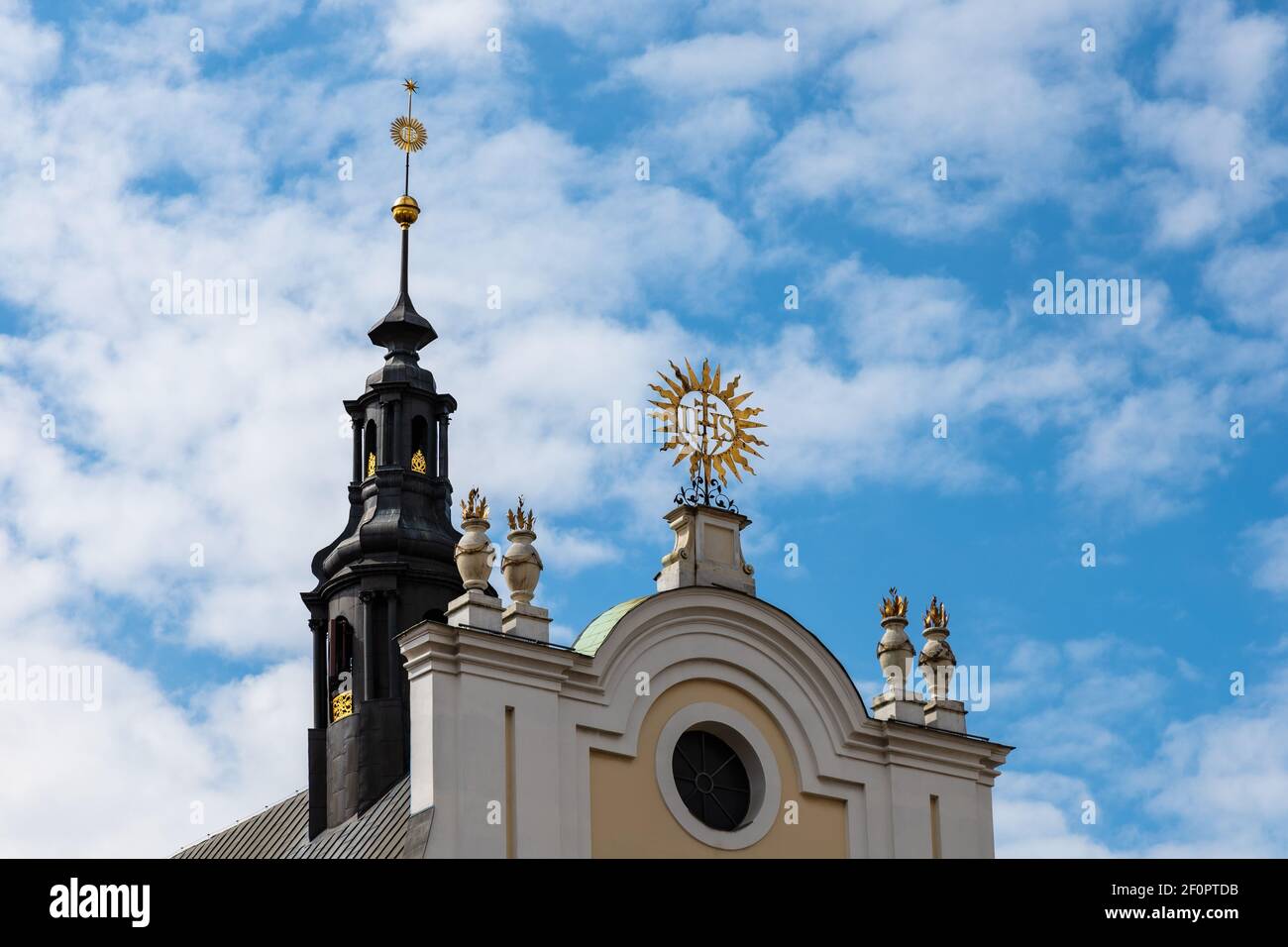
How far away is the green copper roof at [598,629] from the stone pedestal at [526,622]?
60 centimetres

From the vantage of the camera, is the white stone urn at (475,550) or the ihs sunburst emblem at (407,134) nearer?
the white stone urn at (475,550)

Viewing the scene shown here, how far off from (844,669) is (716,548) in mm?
2141

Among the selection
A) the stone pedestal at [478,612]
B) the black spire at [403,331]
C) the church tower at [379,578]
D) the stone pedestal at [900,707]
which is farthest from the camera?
the black spire at [403,331]

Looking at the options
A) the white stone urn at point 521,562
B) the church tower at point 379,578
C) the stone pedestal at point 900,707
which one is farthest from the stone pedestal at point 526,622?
the church tower at point 379,578

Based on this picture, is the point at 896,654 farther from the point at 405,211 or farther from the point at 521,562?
the point at 405,211

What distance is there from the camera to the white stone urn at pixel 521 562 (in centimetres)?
2797

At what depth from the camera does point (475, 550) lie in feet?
91.6

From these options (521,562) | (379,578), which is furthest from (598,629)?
(379,578)

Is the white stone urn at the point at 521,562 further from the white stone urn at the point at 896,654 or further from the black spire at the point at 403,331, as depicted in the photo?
the black spire at the point at 403,331

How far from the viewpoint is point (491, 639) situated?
27.2 m

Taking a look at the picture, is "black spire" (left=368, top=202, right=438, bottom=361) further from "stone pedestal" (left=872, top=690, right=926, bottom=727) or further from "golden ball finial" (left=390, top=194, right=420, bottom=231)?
"stone pedestal" (left=872, top=690, right=926, bottom=727)

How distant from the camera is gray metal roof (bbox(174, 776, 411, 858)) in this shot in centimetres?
3086

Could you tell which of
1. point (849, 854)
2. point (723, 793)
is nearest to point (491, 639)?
point (723, 793)
